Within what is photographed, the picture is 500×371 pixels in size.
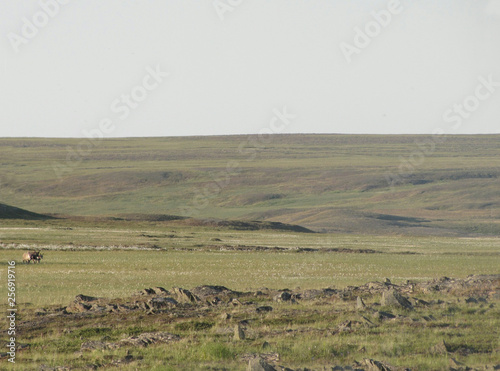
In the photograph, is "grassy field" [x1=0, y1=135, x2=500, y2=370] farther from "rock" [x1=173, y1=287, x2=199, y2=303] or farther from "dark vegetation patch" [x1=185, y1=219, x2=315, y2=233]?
"rock" [x1=173, y1=287, x2=199, y2=303]

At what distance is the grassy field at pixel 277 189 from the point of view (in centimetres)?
10979

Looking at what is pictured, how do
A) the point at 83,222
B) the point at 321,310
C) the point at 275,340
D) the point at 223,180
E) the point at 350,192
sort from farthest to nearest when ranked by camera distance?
the point at 223,180 < the point at 350,192 < the point at 83,222 < the point at 321,310 < the point at 275,340

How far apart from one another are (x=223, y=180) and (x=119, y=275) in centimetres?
12305

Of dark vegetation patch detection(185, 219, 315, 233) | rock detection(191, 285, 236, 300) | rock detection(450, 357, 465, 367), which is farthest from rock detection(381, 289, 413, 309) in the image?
dark vegetation patch detection(185, 219, 315, 233)

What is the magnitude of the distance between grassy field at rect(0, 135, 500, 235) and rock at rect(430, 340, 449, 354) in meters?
80.1

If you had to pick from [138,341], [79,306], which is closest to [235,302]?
[79,306]

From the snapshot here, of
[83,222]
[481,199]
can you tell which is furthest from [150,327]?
[481,199]

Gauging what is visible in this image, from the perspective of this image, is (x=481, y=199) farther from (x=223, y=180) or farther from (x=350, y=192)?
(x=223, y=180)

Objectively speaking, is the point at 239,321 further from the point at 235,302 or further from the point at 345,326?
the point at 235,302

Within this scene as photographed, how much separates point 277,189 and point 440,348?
13117 cm

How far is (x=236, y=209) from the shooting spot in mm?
125125

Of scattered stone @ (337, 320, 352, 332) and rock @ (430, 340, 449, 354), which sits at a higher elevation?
scattered stone @ (337, 320, 352, 332)

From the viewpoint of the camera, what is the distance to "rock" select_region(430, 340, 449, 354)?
560 inches

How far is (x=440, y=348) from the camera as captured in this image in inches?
566
